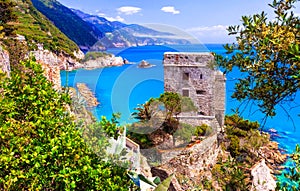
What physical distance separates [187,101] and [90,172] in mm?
10638

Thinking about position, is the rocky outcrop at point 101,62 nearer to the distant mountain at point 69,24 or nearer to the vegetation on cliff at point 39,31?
the vegetation on cliff at point 39,31

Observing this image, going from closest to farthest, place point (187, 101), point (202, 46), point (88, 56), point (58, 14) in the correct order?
point (88, 56) → point (202, 46) → point (187, 101) → point (58, 14)

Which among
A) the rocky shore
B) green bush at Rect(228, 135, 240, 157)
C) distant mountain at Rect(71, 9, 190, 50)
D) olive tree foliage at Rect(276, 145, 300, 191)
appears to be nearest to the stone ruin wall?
green bush at Rect(228, 135, 240, 157)

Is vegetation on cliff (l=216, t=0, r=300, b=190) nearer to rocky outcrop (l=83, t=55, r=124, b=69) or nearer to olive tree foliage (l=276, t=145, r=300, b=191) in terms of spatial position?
olive tree foliage (l=276, t=145, r=300, b=191)

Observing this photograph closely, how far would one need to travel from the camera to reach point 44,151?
2.82m

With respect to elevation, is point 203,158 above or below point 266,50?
below

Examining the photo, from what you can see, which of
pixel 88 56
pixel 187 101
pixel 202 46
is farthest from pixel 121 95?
pixel 187 101

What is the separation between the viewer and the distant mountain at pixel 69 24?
5425cm

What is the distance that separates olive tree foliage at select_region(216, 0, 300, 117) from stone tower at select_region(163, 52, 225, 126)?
883cm

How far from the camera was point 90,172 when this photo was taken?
9.02 feet

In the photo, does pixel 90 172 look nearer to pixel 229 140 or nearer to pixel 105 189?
pixel 105 189

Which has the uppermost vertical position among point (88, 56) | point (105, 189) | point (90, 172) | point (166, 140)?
point (88, 56)

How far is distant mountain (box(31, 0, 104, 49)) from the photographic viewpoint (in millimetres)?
54250

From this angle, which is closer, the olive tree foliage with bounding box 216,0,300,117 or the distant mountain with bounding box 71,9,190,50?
the olive tree foliage with bounding box 216,0,300,117
